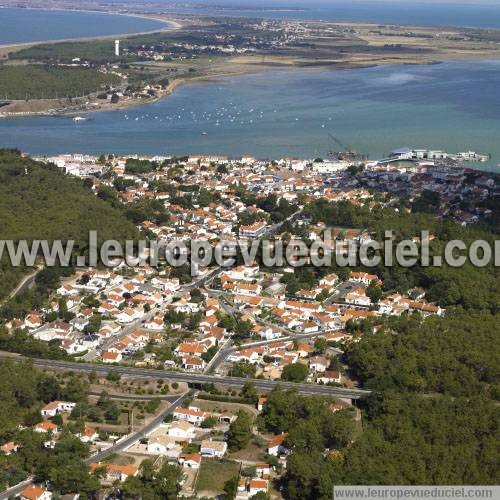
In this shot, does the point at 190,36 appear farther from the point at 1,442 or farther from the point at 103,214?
the point at 1,442

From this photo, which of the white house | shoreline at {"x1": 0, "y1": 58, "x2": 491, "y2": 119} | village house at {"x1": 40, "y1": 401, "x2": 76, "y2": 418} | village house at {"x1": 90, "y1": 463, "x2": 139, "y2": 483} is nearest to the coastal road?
village house at {"x1": 40, "y1": 401, "x2": 76, "y2": 418}

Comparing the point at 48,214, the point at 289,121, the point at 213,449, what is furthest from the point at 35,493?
the point at 289,121

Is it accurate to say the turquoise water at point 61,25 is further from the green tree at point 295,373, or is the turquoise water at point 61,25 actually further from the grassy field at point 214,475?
the grassy field at point 214,475

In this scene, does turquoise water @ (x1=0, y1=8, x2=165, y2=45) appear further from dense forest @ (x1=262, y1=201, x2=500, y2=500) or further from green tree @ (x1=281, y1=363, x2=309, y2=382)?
green tree @ (x1=281, y1=363, x2=309, y2=382)

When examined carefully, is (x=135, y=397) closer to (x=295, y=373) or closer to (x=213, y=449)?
(x=213, y=449)

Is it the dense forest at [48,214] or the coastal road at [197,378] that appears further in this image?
the dense forest at [48,214]

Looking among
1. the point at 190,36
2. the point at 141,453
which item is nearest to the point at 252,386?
the point at 141,453

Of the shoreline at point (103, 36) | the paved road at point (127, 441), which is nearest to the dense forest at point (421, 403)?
the paved road at point (127, 441)
